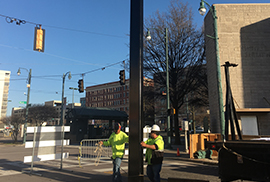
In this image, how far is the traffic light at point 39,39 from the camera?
12508 millimetres

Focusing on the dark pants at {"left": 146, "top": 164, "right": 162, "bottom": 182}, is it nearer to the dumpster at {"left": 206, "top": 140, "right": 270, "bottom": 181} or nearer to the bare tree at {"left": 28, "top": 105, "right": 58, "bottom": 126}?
the dumpster at {"left": 206, "top": 140, "right": 270, "bottom": 181}

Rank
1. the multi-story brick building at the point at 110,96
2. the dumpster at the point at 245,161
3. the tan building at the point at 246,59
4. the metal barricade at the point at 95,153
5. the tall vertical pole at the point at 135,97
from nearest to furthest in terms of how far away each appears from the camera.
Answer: the dumpster at the point at 245,161 → the tall vertical pole at the point at 135,97 → the metal barricade at the point at 95,153 → the tan building at the point at 246,59 → the multi-story brick building at the point at 110,96

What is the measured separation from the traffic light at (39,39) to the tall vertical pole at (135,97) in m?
9.15

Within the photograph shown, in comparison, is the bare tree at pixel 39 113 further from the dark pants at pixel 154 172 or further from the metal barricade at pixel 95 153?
the dark pants at pixel 154 172

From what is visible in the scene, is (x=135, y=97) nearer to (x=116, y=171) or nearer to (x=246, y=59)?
(x=116, y=171)

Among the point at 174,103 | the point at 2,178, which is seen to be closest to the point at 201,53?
the point at 174,103

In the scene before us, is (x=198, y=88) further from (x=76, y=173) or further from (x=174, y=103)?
(x=76, y=173)

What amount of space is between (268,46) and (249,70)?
247cm

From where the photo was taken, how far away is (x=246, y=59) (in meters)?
17.1

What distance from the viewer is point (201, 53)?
24312 millimetres

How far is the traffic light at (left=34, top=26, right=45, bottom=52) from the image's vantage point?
41.0 feet

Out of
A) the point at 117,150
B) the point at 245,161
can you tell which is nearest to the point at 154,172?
the point at 117,150

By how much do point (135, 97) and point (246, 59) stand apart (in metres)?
15.3

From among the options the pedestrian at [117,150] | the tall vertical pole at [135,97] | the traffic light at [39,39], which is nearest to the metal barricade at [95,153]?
the pedestrian at [117,150]
